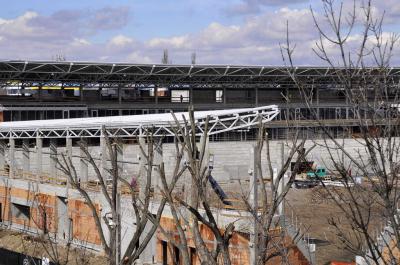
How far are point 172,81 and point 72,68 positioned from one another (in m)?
10.7

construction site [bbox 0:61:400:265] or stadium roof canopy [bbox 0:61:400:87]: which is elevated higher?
stadium roof canopy [bbox 0:61:400:87]

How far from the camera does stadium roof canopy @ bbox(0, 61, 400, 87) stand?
1923 inches

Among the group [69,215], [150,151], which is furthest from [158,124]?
[150,151]

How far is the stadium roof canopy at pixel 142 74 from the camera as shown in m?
48.8

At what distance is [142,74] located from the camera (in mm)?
52875

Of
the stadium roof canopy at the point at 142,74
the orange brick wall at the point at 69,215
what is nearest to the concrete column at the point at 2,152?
the orange brick wall at the point at 69,215

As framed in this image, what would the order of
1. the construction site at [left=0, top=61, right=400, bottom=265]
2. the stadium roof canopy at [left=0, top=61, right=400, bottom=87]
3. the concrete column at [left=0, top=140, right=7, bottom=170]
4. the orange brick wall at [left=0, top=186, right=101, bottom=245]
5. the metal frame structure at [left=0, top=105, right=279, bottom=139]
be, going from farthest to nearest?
1. the stadium roof canopy at [left=0, top=61, right=400, bottom=87]
2. the concrete column at [left=0, top=140, right=7, bottom=170]
3. the orange brick wall at [left=0, top=186, right=101, bottom=245]
4. the metal frame structure at [left=0, top=105, right=279, bottom=139]
5. the construction site at [left=0, top=61, right=400, bottom=265]

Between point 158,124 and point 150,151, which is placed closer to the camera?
point 150,151

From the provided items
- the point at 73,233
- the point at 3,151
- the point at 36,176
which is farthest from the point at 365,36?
the point at 3,151

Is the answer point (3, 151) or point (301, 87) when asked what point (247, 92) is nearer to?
point (3, 151)

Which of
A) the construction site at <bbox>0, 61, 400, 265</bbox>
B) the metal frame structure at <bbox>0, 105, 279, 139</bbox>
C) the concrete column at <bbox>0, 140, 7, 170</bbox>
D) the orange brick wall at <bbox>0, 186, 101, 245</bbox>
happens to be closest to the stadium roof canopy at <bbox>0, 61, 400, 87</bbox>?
the construction site at <bbox>0, 61, 400, 265</bbox>

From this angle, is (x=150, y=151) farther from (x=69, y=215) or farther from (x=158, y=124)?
(x=69, y=215)

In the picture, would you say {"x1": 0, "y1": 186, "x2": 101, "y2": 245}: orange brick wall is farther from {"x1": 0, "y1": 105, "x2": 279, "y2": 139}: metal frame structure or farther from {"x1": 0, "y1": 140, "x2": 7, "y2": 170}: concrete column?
{"x1": 0, "y1": 140, "x2": 7, "y2": 170}: concrete column

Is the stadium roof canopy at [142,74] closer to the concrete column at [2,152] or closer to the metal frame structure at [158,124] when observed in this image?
the concrete column at [2,152]
